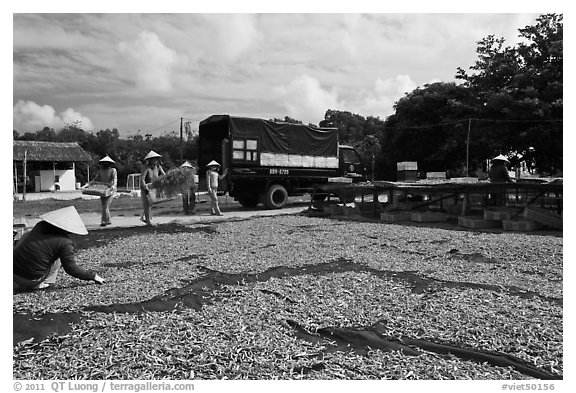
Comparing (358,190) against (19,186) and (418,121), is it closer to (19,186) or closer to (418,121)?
(418,121)

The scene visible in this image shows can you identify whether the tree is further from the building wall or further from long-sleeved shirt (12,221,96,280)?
the building wall

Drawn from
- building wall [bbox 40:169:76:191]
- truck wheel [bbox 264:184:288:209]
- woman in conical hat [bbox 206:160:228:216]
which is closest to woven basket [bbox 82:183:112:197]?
woman in conical hat [bbox 206:160:228:216]

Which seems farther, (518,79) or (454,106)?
(454,106)

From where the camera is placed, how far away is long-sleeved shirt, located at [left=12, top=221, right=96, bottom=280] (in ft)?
13.2

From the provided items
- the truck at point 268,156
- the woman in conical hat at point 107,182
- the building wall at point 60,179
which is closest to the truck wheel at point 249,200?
the truck at point 268,156

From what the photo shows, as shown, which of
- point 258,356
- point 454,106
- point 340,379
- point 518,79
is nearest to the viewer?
point 340,379

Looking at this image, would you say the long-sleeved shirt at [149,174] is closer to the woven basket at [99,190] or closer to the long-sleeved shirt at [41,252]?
the woven basket at [99,190]

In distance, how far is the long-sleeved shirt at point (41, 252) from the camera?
4.03 m

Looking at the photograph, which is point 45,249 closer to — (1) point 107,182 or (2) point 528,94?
(1) point 107,182

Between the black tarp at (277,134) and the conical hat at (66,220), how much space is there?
28.7 feet

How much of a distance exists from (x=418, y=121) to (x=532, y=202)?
18.9 metres

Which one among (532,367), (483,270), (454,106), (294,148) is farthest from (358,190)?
(454,106)

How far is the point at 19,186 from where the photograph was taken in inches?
1097

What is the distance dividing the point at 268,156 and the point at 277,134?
2.27 feet
